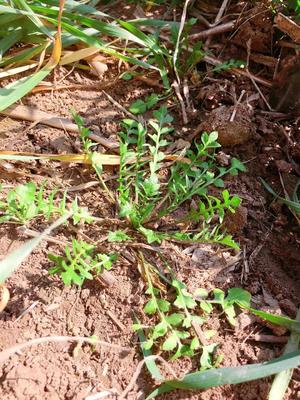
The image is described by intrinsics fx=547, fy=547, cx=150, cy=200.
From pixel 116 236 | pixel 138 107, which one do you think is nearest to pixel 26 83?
pixel 138 107

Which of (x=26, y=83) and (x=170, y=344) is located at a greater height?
(x=26, y=83)

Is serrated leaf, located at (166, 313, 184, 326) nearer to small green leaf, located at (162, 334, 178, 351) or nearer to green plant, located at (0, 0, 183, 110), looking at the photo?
small green leaf, located at (162, 334, 178, 351)

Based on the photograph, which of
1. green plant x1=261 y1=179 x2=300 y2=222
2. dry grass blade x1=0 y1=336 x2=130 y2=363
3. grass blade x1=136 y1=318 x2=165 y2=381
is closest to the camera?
dry grass blade x1=0 y1=336 x2=130 y2=363

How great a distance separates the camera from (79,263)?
148cm

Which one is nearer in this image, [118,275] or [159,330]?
[159,330]

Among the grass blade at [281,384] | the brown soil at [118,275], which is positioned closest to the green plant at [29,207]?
the brown soil at [118,275]

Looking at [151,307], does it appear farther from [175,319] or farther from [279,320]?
[279,320]

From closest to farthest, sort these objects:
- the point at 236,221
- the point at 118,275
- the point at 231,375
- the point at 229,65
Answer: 1. the point at 231,375
2. the point at 118,275
3. the point at 236,221
4. the point at 229,65

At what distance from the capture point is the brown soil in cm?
137

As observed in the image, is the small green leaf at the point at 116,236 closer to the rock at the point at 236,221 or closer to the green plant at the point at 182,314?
the green plant at the point at 182,314

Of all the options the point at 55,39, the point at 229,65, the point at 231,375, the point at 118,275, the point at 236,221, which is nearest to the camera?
the point at 231,375

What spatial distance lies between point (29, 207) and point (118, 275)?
0.31 meters

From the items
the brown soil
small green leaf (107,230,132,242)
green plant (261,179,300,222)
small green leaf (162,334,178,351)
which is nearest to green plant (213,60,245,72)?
the brown soil

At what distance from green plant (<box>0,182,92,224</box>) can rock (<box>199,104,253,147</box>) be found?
50 centimetres
